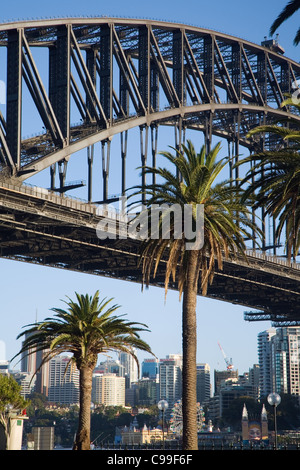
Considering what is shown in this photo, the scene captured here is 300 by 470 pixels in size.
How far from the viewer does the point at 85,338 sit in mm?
50125

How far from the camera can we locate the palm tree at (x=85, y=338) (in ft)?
163

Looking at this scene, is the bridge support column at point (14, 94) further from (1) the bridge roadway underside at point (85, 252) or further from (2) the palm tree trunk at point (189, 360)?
(2) the palm tree trunk at point (189, 360)

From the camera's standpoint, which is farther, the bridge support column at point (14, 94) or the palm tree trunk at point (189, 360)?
the bridge support column at point (14, 94)

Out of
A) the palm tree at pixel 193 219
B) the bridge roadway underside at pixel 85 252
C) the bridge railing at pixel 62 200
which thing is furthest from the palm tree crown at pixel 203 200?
the bridge railing at pixel 62 200

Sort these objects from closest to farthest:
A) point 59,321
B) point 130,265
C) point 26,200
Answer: point 59,321, point 26,200, point 130,265

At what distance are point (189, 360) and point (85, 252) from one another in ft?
164

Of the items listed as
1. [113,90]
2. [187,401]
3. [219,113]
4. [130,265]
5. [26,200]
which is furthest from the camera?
[219,113]

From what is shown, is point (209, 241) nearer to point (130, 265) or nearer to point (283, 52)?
point (130, 265)

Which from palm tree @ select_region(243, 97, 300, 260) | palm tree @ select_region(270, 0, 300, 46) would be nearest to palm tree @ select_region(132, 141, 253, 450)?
palm tree @ select_region(243, 97, 300, 260)

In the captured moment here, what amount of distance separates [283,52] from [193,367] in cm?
Answer: 9340

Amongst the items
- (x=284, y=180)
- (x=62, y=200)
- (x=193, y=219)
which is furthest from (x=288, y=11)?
(x=62, y=200)

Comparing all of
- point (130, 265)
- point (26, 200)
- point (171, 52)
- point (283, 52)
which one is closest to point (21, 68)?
point (26, 200)

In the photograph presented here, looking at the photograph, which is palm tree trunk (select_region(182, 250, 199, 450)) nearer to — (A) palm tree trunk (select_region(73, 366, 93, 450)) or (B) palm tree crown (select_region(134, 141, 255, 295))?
(B) palm tree crown (select_region(134, 141, 255, 295))

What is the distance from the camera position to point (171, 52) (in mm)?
108938
